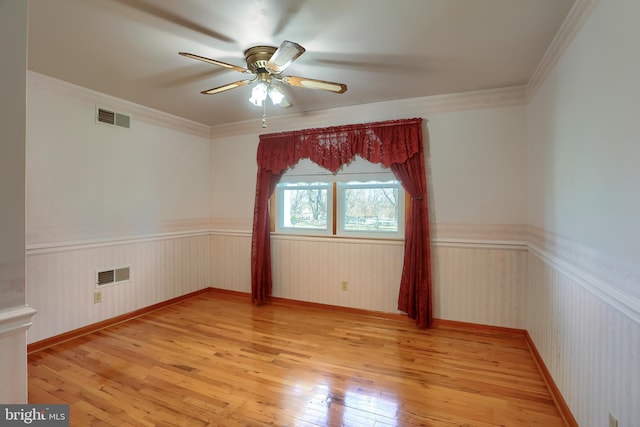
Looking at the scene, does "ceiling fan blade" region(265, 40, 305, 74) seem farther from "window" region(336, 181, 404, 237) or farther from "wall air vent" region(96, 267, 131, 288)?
"wall air vent" region(96, 267, 131, 288)

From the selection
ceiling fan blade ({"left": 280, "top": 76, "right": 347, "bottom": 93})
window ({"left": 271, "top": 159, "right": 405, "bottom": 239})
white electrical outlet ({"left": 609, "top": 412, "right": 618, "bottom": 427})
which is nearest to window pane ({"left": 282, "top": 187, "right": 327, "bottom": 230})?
window ({"left": 271, "top": 159, "right": 405, "bottom": 239})

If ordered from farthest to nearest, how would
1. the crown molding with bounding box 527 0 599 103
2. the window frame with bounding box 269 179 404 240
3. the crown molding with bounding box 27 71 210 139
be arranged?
1. the window frame with bounding box 269 179 404 240
2. the crown molding with bounding box 27 71 210 139
3. the crown molding with bounding box 527 0 599 103

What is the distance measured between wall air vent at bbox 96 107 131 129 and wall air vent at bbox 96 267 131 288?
160 centimetres

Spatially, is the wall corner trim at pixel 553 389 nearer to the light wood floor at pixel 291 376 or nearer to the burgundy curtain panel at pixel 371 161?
the light wood floor at pixel 291 376

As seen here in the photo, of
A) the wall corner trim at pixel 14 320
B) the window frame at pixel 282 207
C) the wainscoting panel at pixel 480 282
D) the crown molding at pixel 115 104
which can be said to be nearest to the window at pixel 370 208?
the window frame at pixel 282 207

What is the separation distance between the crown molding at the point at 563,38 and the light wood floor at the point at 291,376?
234 cm

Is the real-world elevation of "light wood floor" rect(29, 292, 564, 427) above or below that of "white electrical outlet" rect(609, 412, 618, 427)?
below

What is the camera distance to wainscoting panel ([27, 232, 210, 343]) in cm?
275

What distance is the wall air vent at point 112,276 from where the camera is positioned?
3.21m

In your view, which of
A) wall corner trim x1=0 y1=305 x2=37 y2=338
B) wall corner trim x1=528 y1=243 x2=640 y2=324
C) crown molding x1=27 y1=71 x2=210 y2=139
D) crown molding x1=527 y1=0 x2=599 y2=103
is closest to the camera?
wall corner trim x1=0 y1=305 x2=37 y2=338

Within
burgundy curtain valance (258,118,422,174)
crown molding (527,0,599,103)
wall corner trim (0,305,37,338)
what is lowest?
wall corner trim (0,305,37,338)

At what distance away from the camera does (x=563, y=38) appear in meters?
1.94

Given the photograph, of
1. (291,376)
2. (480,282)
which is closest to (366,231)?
(480,282)

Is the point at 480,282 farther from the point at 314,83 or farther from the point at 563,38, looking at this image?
the point at 314,83
